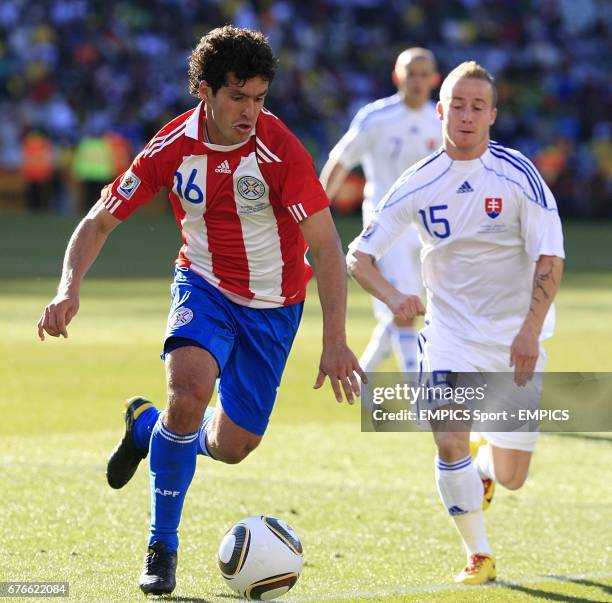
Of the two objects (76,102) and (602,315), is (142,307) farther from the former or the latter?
(76,102)

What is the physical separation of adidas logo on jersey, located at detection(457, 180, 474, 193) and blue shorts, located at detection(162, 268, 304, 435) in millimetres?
903

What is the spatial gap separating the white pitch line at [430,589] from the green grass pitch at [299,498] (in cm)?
1

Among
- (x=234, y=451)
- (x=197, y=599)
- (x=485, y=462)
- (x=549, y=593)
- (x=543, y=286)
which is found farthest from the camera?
A: (x=485, y=462)

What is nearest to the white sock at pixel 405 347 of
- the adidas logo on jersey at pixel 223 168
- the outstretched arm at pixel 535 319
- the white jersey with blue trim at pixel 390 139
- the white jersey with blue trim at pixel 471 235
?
the white jersey with blue trim at pixel 390 139

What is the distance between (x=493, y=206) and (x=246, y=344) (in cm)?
126

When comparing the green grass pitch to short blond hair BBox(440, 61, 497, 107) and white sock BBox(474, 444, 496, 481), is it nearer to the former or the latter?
white sock BBox(474, 444, 496, 481)

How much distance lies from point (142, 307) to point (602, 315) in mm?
5304

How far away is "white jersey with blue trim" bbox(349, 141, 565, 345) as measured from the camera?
6270mm

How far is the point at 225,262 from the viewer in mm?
6066

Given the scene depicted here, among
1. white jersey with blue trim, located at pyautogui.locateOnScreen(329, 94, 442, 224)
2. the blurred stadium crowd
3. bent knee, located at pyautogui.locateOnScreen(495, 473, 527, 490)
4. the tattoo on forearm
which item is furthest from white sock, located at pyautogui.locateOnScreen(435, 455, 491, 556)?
the blurred stadium crowd

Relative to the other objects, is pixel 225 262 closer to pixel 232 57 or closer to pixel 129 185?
pixel 129 185

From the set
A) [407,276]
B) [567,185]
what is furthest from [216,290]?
[567,185]

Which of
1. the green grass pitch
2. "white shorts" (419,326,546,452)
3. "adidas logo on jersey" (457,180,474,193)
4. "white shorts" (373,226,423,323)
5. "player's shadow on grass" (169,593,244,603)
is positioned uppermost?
"white shorts" (373,226,423,323)

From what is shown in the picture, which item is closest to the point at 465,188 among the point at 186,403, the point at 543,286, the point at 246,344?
the point at 543,286
